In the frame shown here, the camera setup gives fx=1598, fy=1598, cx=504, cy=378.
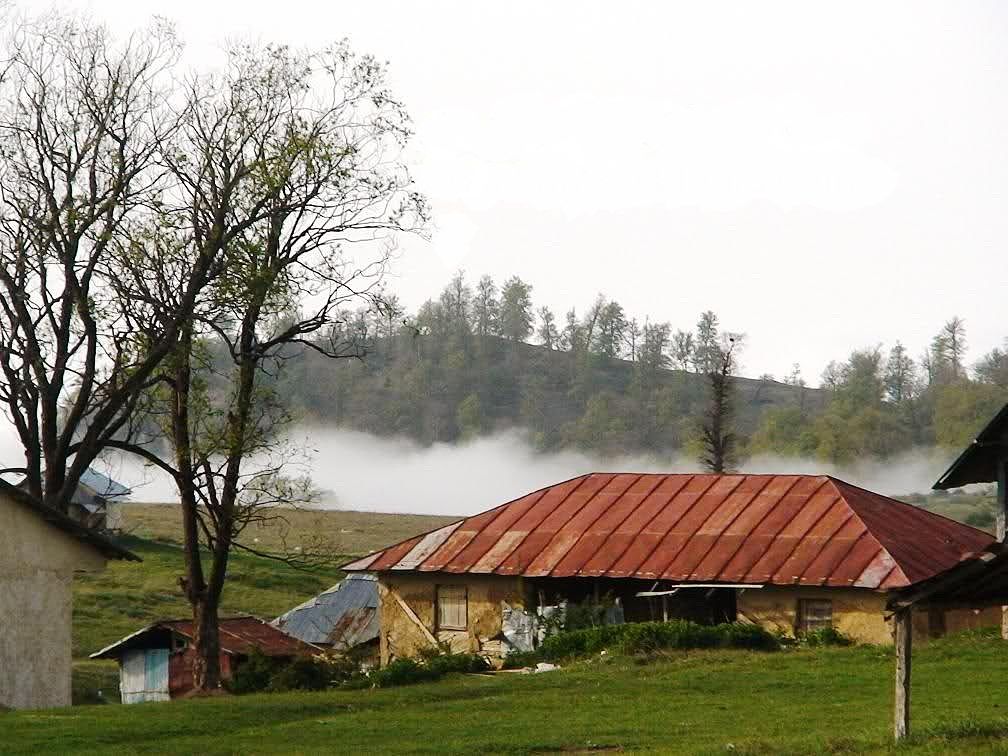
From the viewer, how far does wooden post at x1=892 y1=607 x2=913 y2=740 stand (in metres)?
16.6

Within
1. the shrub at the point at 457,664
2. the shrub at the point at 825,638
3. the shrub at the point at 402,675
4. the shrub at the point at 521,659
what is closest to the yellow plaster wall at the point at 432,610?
the shrub at the point at 521,659

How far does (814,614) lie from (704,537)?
3.99 metres

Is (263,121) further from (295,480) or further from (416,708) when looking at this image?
(416,708)

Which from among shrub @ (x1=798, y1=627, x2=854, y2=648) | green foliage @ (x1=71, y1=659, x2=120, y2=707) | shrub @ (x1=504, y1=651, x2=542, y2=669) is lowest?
green foliage @ (x1=71, y1=659, x2=120, y2=707)

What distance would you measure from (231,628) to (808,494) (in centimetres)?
1574

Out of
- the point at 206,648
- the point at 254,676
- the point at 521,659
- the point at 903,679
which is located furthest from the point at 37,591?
the point at 903,679

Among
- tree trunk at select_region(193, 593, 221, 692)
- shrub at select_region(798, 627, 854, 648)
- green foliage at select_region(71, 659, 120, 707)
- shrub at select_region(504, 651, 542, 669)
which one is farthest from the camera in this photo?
green foliage at select_region(71, 659, 120, 707)

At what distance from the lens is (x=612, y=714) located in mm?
22359

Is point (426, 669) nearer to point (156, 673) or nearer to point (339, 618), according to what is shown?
point (156, 673)

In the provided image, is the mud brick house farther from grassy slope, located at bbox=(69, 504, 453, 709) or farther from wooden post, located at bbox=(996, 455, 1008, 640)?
grassy slope, located at bbox=(69, 504, 453, 709)

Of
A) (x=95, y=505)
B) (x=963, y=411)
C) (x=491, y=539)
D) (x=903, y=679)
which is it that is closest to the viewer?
(x=903, y=679)

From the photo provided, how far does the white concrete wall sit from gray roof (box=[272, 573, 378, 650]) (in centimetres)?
1818

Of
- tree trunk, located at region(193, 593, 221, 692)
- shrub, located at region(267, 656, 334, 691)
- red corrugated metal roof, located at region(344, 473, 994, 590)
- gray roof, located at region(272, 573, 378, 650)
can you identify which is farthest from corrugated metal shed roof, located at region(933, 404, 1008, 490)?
gray roof, located at region(272, 573, 378, 650)

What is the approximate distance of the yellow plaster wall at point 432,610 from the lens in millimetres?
37875
